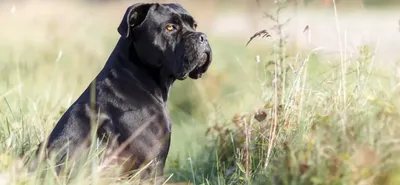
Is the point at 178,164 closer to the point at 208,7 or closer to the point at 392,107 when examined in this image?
the point at 392,107

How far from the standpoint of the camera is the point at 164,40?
5020 mm

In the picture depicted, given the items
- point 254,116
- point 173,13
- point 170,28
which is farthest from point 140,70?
Answer: point 254,116

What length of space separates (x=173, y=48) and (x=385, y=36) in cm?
949

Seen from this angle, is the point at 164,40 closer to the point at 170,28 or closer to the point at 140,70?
the point at 170,28

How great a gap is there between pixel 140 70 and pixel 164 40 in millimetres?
270

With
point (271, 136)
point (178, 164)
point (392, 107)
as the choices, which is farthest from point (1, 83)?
point (392, 107)

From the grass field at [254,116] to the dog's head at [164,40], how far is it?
0.45 meters

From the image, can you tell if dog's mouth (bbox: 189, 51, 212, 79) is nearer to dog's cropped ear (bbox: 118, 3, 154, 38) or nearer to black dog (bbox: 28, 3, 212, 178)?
black dog (bbox: 28, 3, 212, 178)

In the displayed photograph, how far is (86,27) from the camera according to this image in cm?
1295

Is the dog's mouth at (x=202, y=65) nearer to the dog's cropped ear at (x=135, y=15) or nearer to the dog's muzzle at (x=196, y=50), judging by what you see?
the dog's muzzle at (x=196, y=50)

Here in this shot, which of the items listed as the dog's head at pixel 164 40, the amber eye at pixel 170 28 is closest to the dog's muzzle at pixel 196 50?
the dog's head at pixel 164 40

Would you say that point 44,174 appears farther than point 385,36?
No

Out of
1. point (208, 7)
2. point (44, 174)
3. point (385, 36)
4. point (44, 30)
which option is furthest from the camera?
point (385, 36)

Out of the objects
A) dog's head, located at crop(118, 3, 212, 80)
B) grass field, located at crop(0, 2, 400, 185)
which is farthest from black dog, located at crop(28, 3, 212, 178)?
grass field, located at crop(0, 2, 400, 185)
